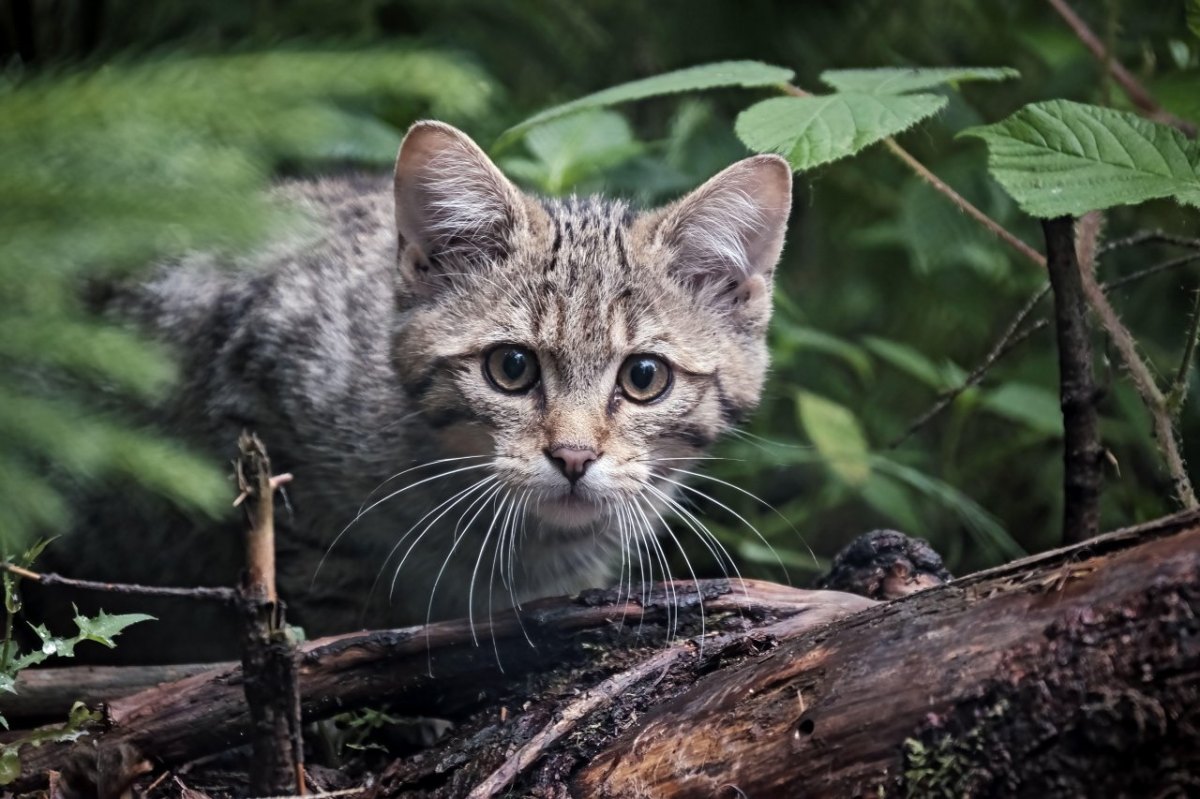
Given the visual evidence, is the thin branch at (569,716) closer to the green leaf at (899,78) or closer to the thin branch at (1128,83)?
the green leaf at (899,78)

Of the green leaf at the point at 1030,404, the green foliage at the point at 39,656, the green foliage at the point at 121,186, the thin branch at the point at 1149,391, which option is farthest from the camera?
the green leaf at the point at 1030,404

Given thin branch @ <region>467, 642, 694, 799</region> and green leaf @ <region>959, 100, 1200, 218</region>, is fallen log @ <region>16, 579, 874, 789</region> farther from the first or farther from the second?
green leaf @ <region>959, 100, 1200, 218</region>

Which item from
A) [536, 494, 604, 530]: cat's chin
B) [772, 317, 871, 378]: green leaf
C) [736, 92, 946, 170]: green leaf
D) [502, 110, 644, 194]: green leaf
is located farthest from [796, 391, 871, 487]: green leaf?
[736, 92, 946, 170]: green leaf

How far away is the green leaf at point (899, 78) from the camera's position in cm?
299

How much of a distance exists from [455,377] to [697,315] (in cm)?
71

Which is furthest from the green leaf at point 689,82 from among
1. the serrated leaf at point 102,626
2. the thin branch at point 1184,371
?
the serrated leaf at point 102,626

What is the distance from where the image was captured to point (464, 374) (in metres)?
3.20

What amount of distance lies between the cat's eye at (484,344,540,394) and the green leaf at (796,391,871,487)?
1.53 metres

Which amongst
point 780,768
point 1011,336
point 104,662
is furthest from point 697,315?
point 104,662

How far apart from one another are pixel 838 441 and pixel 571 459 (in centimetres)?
177

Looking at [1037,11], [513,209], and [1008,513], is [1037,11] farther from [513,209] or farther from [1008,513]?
[513,209]

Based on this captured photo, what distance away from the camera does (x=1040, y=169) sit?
267 centimetres

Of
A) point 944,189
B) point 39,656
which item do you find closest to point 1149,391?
point 944,189

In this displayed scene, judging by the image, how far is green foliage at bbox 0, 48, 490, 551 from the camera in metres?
1.17
